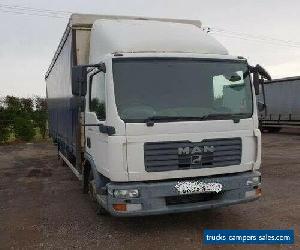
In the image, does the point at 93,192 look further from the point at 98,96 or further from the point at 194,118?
the point at 194,118

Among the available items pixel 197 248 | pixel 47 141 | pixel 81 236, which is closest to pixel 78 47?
pixel 81 236

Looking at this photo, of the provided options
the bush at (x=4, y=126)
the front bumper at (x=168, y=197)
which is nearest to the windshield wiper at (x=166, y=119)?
the front bumper at (x=168, y=197)

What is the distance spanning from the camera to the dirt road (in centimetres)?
569

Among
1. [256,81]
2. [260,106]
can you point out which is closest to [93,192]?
[260,106]

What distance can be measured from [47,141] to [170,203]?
1951 centimetres

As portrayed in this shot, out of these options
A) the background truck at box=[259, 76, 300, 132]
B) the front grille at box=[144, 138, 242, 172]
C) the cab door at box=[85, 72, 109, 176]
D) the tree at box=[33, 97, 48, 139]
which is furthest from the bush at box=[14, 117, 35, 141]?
the front grille at box=[144, 138, 242, 172]

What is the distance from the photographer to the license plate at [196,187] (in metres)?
5.54

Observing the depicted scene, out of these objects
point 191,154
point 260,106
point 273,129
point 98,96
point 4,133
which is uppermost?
point 98,96

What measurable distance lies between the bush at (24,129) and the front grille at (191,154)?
762 inches

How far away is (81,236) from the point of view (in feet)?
19.6

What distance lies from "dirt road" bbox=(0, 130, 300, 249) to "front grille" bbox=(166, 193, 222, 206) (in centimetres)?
50

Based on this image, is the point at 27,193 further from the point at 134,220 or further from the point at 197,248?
the point at 197,248

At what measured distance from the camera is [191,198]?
225 inches

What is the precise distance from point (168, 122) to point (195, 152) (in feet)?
1.78
